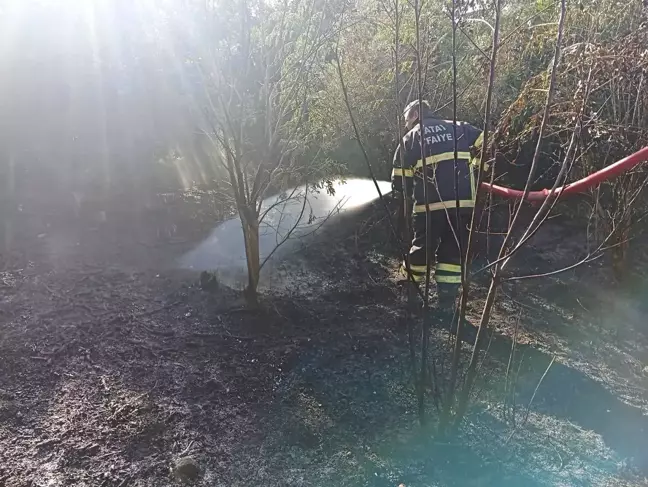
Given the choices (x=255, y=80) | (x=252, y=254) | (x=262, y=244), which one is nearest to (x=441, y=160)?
(x=255, y=80)

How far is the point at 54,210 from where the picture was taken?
511cm

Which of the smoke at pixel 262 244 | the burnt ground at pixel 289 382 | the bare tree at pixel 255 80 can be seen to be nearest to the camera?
the burnt ground at pixel 289 382

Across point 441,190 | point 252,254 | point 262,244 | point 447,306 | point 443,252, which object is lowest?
point 447,306

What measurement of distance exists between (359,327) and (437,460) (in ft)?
4.16

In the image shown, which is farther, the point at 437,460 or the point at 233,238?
the point at 233,238

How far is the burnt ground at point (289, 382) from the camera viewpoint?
218 cm

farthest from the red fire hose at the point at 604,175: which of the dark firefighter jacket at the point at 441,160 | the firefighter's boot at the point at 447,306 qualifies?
the firefighter's boot at the point at 447,306

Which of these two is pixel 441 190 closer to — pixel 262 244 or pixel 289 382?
pixel 289 382

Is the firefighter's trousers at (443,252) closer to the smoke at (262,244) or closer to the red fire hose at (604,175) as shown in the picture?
the smoke at (262,244)

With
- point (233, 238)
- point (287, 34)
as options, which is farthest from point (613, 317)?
point (233, 238)

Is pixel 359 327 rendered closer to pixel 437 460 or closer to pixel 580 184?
pixel 437 460

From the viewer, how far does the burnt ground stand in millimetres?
2184

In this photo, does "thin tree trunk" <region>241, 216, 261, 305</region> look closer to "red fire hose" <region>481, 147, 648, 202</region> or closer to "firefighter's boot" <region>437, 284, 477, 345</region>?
"firefighter's boot" <region>437, 284, 477, 345</region>

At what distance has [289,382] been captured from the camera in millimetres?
2779
